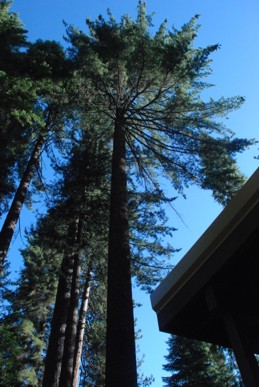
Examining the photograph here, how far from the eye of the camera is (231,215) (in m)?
3.53

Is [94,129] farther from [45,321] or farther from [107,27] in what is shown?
[45,321]

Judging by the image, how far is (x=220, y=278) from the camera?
3.72 m

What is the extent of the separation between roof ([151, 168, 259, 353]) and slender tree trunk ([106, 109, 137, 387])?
4.84ft

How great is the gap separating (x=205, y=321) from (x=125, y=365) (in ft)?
6.01

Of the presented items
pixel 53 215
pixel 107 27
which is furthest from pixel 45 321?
pixel 107 27

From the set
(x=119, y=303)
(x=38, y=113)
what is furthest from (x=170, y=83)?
(x=119, y=303)

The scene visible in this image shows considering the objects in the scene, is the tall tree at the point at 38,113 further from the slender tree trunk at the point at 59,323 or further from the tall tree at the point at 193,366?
the tall tree at the point at 193,366

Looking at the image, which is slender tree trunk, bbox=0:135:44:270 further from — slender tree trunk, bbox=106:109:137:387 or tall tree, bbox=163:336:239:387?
tall tree, bbox=163:336:239:387

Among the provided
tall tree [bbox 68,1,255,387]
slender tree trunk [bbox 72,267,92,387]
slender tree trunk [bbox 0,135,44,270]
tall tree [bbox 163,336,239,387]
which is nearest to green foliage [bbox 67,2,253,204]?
tall tree [bbox 68,1,255,387]

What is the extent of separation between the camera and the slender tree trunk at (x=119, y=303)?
531 cm

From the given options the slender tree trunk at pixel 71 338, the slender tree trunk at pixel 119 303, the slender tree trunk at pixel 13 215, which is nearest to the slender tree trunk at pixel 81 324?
the slender tree trunk at pixel 71 338

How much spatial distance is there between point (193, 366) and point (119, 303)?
13.4 meters

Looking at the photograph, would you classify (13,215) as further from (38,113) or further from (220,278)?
(220,278)

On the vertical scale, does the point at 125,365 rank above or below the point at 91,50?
below
